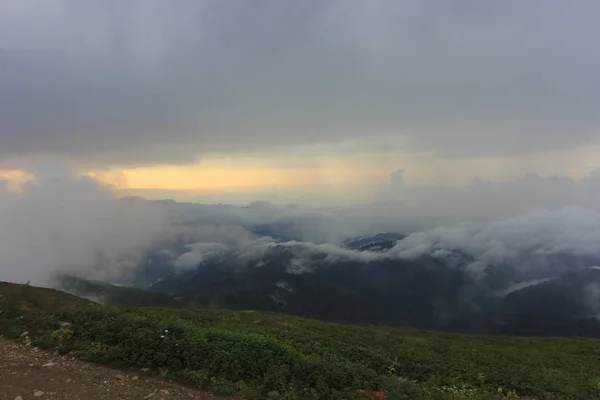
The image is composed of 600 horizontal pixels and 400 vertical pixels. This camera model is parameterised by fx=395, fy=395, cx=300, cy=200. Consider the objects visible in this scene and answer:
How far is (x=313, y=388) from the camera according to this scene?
12109 mm

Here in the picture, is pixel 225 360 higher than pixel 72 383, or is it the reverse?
pixel 225 360

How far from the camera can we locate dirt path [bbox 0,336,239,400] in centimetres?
1076

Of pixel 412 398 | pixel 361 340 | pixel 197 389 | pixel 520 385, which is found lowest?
pixel 361 340

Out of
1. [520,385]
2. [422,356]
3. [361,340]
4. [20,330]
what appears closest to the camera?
[20,330]

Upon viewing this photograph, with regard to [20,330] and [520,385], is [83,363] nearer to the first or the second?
[20,330]

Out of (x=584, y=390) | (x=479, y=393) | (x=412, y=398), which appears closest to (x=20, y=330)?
(x=412, y=398)

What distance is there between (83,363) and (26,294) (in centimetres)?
981

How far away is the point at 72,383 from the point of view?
444 inches

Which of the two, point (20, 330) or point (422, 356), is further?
point (422, 356)

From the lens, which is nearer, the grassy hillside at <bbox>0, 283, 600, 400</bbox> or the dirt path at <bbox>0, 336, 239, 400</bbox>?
the dirt path at <bbox>0, 336, 239, 400</bbox>

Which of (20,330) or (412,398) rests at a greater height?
(20,330)

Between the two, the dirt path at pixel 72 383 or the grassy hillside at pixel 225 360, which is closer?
the dirt path at pixel 72 383

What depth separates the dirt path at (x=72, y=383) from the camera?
1076cm

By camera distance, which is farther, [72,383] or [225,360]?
[225,360]
